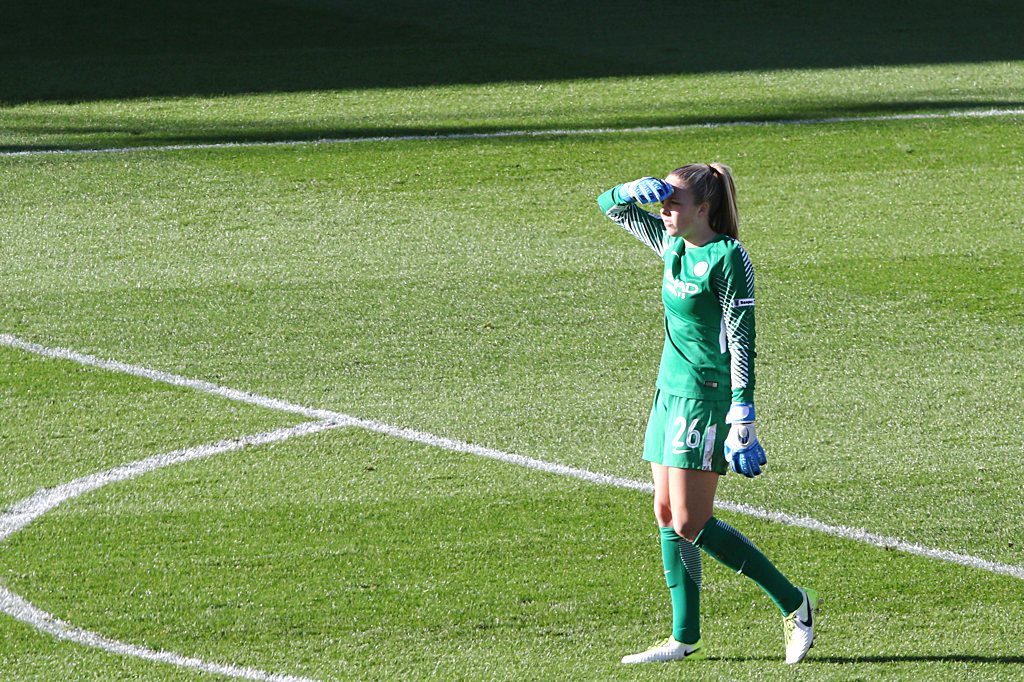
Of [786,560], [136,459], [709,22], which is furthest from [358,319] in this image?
[709,22]

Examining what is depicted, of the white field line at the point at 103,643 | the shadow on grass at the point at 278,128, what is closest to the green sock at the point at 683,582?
the white field line at the point at 103,643

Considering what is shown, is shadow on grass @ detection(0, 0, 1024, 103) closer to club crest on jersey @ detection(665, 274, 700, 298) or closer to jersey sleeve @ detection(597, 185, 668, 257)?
jersey sleeve @ detection(597, 185, 668, 257)

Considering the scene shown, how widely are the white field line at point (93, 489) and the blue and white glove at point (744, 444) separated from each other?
5.21 feet

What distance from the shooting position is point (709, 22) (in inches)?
731

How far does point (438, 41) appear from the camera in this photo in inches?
680

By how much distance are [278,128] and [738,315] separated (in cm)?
921

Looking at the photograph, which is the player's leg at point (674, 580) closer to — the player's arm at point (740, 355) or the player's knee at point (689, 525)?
the player's knee at point (689, 525)

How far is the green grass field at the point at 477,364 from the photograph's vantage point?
203 inches

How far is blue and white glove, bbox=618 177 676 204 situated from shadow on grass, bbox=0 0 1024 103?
972cm

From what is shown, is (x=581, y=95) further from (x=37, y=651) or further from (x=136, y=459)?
(x=37, y=651)

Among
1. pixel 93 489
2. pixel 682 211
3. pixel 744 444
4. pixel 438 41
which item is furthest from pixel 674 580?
pixel 438 41

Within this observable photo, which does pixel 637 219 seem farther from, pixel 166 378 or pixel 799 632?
pixel 166 378

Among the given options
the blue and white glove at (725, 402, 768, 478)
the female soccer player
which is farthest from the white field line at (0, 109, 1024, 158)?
the blue and white glove at (725, 402, 768, 478)

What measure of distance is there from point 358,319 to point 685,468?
423 cm
